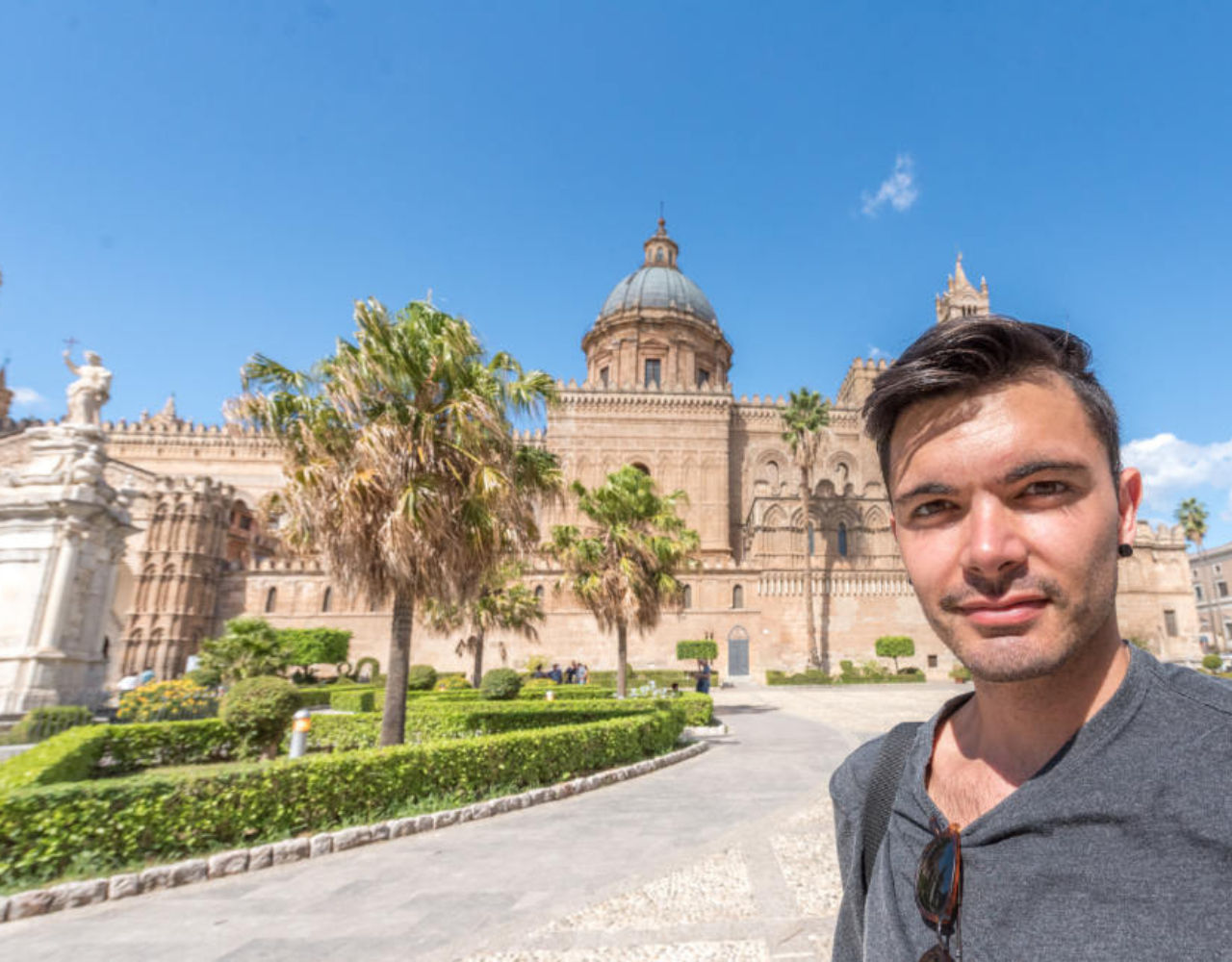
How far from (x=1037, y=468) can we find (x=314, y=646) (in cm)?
3621

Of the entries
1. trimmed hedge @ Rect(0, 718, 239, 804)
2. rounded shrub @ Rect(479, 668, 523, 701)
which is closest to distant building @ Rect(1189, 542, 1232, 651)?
rounded shrub @ Rect(479, 668, 523, 701)

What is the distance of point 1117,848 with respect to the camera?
914mm

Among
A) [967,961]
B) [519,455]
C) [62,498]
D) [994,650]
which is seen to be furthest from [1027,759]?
[62,498]

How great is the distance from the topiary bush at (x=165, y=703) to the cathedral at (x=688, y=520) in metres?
14.2

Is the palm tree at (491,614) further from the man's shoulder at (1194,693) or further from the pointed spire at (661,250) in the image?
the pointed spire at (661,250)

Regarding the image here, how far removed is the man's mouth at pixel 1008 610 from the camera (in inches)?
41.2

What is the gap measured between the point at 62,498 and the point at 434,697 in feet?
34.8

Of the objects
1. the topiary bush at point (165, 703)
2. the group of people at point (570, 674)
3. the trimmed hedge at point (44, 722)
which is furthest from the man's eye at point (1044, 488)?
the group of people at point (570, 674)

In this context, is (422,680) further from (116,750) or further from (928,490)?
(928,490)

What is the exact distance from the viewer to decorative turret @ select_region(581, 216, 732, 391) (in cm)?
4906

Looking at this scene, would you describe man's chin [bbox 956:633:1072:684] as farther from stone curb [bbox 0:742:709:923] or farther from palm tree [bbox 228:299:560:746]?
palm tree [bbox 228:299:560:746]

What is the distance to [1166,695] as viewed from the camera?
99cm

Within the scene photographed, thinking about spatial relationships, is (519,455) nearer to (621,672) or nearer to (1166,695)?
(621,672)

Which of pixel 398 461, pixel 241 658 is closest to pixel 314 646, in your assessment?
pixel 241 658
